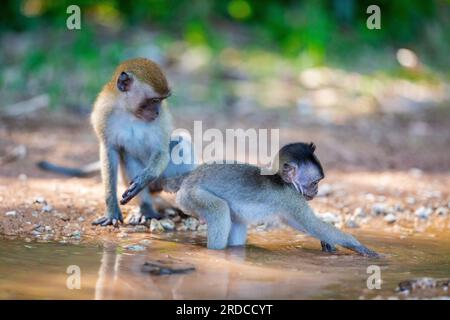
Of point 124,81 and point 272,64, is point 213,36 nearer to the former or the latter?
point 272,64

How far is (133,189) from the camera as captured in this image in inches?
295

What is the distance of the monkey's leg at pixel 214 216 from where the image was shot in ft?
22.4

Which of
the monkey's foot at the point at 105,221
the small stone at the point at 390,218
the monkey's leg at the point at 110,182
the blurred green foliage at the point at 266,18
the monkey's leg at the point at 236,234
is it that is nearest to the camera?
the monkey's leg at the point at 236,234

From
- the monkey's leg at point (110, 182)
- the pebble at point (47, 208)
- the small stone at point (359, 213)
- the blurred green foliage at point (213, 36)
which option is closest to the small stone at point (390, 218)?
the small stone at point (359, 213)

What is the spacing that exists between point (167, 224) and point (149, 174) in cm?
60

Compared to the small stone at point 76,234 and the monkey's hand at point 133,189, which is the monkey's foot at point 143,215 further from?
the small stone at point 76,234

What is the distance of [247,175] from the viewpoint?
713cm

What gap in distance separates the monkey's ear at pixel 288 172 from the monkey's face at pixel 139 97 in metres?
1.35

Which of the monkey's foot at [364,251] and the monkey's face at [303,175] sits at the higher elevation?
the monkey's face at [303,175]

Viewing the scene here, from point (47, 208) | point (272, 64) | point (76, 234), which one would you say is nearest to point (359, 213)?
point (76, 234)

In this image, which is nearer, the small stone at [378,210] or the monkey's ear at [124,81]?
the monkey's ear at [124,81]

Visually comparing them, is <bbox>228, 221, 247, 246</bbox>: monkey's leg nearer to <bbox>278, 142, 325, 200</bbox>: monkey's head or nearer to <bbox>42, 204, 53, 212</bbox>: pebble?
<bbox>278, 142, 325, 200</bbox>: monkey's head

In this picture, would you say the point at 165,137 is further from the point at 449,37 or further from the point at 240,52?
the point at 449,37

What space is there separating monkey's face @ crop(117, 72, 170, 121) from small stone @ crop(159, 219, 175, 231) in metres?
1.02
